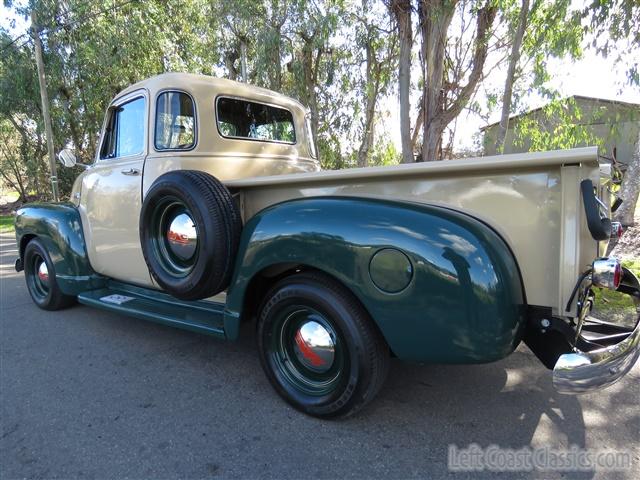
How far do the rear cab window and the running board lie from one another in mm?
1457

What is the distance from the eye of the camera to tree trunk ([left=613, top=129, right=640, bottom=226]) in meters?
5.96

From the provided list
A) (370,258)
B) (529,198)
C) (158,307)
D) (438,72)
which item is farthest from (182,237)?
(438,72)

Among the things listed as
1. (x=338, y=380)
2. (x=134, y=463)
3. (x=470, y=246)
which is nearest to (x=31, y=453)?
(x=134, y=463)

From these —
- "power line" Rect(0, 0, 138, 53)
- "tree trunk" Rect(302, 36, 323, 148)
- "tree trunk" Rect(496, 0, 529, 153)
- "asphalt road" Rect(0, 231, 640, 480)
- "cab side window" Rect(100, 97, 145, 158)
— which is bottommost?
"asphalt road" Rect(0, 231, 640, 480)

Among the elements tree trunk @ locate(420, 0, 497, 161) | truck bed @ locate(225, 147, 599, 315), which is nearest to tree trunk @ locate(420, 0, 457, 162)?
tree trunk @ locate(420, 0, 497, 161)

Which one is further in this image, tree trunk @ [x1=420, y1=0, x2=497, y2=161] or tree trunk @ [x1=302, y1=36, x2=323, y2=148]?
tree trunk @ [x1=302, y1=36, x2=323, y2=148]

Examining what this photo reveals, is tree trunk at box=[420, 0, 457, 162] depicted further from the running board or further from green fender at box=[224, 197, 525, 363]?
green fender at box=[224, 197, 525, 363]

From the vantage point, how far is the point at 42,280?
439 centimetres

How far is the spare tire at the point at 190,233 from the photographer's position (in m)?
2.45

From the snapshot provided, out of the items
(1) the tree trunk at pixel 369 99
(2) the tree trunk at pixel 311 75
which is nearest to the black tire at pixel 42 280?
(2) the tree trunk at pixel 311 75

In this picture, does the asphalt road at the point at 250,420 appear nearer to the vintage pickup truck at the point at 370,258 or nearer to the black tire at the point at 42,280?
the vintage pickup truck at the point at 370,258

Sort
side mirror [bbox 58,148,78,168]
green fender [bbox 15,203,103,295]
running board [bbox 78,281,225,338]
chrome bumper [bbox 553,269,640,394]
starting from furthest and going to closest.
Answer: side mirror [bbox 58,148,78,168] < green fender [bbox 15,203,103,295] < running board [bbox 78,281,225,338] < chrome bumper [bbox 553,269,640,394]

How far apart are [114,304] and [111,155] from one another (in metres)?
1.43

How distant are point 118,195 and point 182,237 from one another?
44.1 inches
